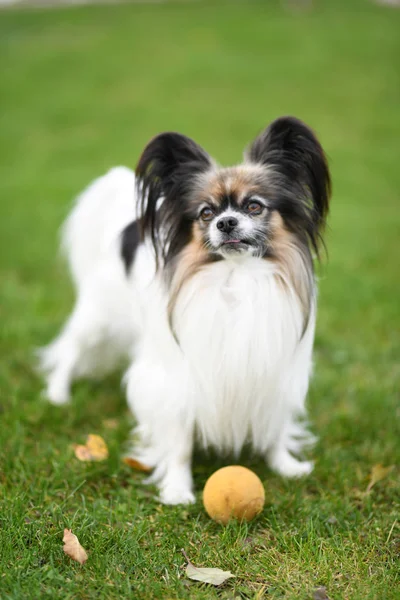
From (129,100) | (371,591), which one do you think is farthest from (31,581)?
(129,100)

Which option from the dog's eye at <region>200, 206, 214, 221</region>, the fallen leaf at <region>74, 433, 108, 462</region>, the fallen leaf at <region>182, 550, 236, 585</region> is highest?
the dog's eye at <region>200, 206, 214, 221</region>

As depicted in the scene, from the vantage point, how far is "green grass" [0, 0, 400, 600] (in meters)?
2.15

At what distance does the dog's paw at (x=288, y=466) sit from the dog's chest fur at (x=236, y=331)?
402mm

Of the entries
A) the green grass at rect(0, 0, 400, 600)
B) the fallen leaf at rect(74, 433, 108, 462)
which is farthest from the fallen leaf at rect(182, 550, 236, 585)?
the fallen leaf at rect(74, 433, 108, 462)

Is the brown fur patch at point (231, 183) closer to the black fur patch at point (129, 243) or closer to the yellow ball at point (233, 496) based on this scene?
the black fur patch at point (129, 243)

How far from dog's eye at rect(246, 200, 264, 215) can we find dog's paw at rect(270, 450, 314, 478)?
45.2 inches

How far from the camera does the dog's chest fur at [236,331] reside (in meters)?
2.57

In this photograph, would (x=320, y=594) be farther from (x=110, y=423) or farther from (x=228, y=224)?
(x=110, y=423)

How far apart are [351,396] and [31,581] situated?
84.7 inches

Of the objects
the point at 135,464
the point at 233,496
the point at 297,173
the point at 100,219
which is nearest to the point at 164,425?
the point at 135,464

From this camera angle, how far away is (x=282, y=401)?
2.74 m

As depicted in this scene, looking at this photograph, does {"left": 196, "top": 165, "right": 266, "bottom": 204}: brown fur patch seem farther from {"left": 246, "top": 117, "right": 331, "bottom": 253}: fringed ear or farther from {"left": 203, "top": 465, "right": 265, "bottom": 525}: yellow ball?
{"left": 203, "top": 465, "right": 265, "bottom": 525}: yellow ball

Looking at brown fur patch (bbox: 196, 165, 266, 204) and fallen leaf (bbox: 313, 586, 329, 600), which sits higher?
brown fur patch (bbox: 196, 165, 266, 204)

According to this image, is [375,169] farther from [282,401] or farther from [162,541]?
[162,541]
